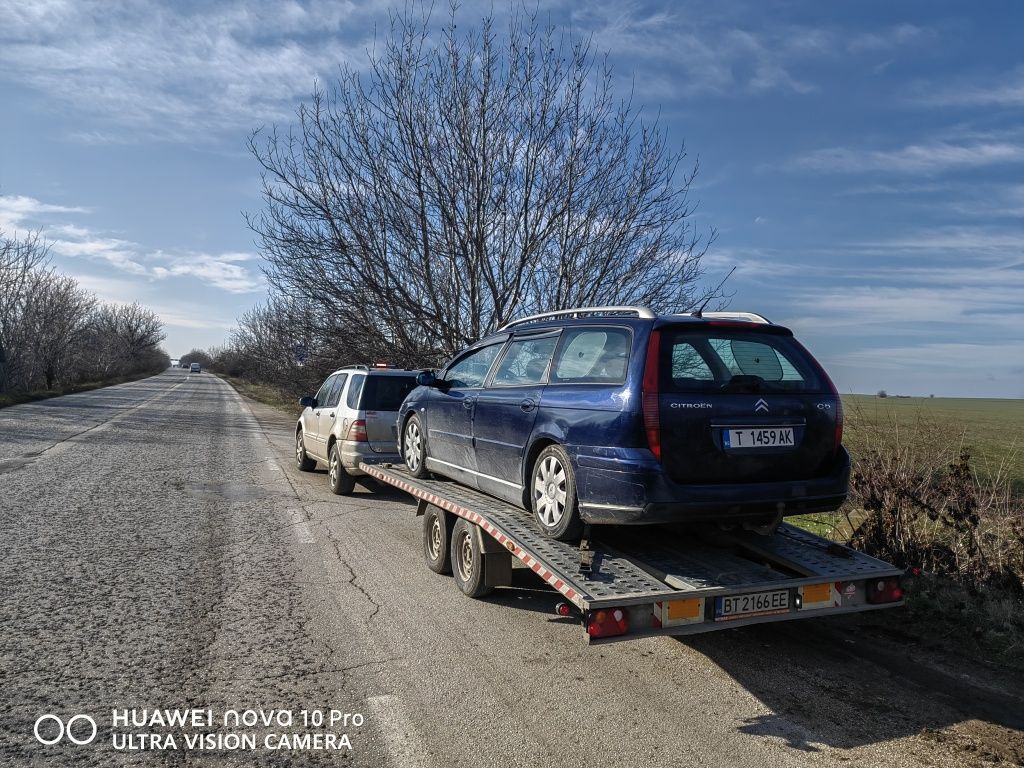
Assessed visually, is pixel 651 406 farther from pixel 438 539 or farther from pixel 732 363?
pixel 438 539

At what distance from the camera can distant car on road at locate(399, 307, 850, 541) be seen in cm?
402

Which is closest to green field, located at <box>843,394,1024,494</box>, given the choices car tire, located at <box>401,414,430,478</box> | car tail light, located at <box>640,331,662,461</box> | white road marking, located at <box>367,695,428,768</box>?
car tail light, located at <box>640,331,662,461</box>

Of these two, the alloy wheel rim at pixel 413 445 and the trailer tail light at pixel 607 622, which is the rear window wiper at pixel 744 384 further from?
the alloy wheel rim at pixel 413 445

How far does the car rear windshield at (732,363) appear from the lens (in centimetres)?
418

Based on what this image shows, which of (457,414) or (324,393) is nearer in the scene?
(457,414)

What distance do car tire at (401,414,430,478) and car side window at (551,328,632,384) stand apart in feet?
8.55

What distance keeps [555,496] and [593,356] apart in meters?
0.96

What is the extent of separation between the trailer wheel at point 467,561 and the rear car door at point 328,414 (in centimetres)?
525

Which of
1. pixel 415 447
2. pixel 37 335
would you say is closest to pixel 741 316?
pixel 415 447

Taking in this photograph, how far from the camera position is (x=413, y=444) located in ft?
24.8

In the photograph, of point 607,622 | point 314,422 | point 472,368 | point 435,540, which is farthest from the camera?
point 314,422

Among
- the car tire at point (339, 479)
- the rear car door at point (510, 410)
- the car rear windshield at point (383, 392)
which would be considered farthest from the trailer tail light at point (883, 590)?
the car tire at point (339, 479)

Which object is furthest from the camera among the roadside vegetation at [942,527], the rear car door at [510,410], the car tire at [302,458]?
the car tire at [302,458]

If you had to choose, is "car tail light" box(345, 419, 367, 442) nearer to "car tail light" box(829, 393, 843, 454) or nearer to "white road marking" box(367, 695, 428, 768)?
"white road marking" box(367, 695, 428, 768)
